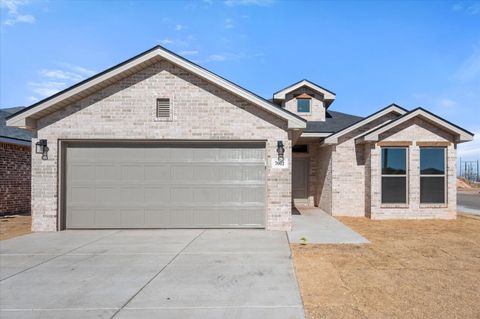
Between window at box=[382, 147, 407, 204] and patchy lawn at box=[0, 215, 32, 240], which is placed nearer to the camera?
patchy lawn at box=[0, 215, 32, 240]

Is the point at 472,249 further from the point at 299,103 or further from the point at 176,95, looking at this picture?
the point at 299,103

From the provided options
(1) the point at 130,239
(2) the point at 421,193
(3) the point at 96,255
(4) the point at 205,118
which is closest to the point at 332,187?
(2) the point at 421,193

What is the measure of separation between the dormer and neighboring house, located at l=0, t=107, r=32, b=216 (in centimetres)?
1215

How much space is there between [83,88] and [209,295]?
23.6 ft

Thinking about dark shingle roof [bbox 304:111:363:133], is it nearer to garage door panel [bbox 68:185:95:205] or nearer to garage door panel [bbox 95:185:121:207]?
garage door panel [bbox 95:185:121:207]

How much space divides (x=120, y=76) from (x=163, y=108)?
5.14 ft

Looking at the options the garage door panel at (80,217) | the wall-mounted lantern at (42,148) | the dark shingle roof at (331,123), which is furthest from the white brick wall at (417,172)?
the wall-mounted lantern at (42,148)

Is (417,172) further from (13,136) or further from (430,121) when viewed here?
(13,136)

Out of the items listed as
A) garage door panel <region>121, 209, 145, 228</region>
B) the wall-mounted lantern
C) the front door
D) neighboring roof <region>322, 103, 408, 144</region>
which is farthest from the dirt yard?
the wall-mounted lantern

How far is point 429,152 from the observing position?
38.9 ft

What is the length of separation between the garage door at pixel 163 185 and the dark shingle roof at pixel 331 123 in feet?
19.7

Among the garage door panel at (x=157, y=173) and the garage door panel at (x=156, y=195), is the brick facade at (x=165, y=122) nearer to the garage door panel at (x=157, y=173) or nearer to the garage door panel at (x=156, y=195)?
the garage door panel at (x=157, y=173)

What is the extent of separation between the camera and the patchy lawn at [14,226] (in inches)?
352

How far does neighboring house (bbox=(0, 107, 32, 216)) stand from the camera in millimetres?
12344
